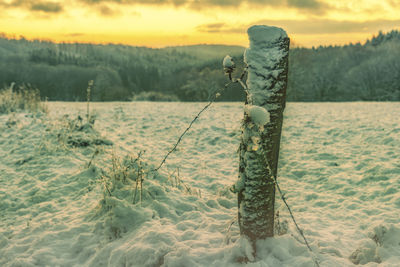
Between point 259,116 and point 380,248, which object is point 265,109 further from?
point 380,248

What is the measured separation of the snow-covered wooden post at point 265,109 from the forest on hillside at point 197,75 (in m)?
0.24

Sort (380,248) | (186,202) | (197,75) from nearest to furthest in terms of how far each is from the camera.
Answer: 1. (380,248)
2. (186,202)
3. (197,75)

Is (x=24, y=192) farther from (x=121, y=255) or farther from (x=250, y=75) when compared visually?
(x=250, y=75)

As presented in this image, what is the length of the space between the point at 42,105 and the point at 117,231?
8.76 metres

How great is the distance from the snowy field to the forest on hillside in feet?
6.06

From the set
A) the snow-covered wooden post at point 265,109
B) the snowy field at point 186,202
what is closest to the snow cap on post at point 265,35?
the snow-covered wooden post at point 265,109

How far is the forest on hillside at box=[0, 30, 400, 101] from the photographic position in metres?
41.4

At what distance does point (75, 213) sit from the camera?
3.85m

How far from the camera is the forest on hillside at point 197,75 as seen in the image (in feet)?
136

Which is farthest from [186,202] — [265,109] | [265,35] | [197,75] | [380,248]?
[197,75]

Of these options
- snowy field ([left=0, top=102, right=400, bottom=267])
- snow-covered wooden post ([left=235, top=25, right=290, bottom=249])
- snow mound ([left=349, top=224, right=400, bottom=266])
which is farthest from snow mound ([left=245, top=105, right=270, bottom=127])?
snow mound ([left=349, top=224, right=400, bottom=266])

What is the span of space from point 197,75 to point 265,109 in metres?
54.2

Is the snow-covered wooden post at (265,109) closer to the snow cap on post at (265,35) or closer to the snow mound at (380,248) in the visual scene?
the snow cap on post at (265,35)

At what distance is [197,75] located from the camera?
182 ft
